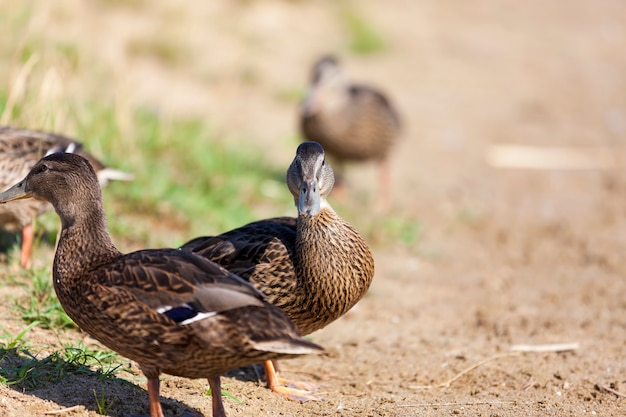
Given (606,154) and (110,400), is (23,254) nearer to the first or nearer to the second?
(110,400)

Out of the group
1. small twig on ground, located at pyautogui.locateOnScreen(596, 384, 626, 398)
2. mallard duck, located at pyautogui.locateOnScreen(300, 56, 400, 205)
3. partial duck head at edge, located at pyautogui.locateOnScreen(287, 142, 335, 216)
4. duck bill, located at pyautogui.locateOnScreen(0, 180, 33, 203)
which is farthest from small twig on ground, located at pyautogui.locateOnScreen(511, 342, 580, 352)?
mallard duck, located at pyautogui.locateOnScreen(300, 56, 400, 205)

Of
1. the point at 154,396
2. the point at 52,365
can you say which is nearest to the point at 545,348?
the point at 154,396

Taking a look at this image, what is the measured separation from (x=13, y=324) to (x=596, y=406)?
2.86m

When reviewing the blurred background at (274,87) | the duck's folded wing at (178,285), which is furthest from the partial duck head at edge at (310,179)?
the blurred background at (274,87)

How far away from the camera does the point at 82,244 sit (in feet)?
12.5

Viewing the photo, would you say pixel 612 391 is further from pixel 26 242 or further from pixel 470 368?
pixel 26 242

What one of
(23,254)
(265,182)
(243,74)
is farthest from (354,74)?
(23,254)

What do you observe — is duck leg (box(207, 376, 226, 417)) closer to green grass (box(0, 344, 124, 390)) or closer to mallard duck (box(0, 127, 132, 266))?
green grass (box(0, 344, 124, 390))

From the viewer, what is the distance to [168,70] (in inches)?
408

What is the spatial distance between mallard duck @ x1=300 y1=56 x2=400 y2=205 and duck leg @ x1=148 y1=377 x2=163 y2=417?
17.5ft

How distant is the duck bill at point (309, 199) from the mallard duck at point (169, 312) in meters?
0.68

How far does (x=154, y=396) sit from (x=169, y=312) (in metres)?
0.42

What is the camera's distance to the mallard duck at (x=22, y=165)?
5218 millimetres

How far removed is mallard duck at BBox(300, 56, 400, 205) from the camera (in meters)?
8.84
